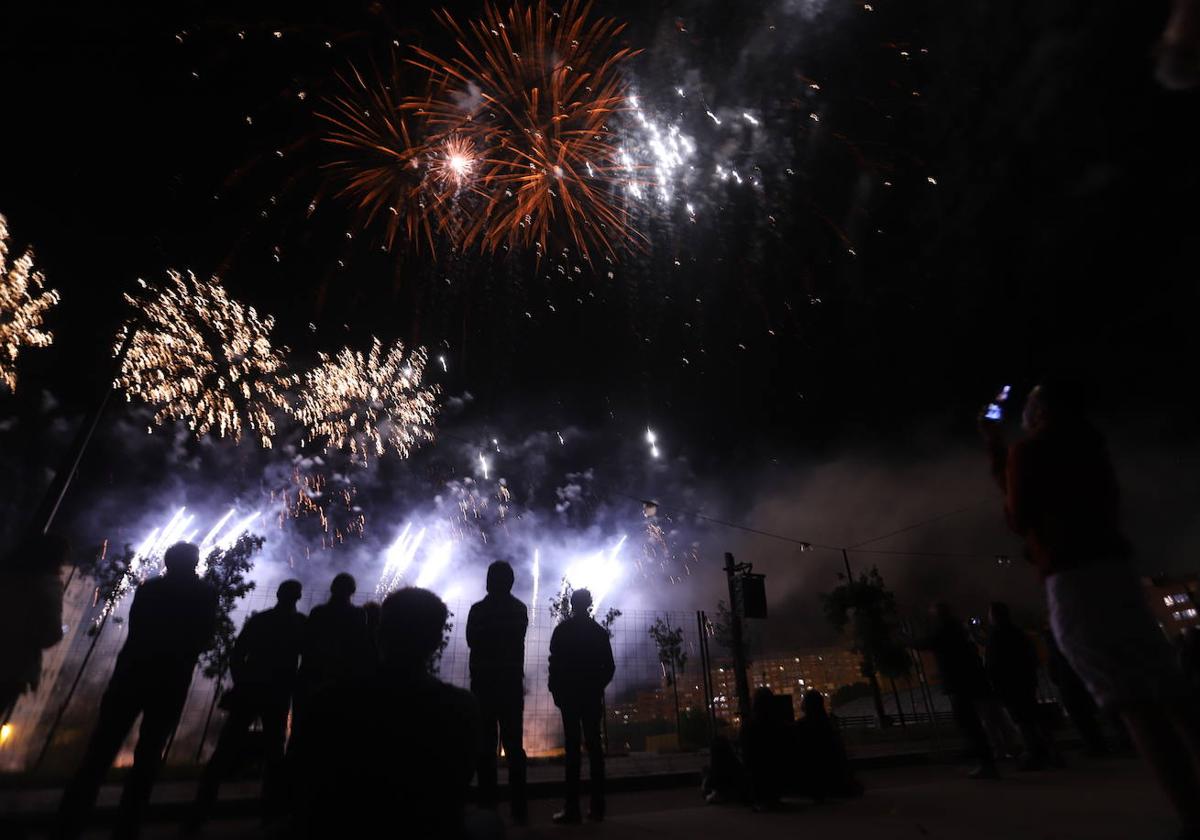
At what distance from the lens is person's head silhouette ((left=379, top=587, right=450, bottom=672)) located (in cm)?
187

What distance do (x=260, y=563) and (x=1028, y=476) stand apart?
125 feet

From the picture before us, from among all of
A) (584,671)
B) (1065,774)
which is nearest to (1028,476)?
(584,671)

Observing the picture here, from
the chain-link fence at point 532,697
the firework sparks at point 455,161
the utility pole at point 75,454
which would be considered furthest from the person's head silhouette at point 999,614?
the firework sparks at point 455,161

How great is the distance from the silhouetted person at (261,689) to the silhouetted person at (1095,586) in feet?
16.6

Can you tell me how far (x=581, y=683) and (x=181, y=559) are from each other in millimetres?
3299

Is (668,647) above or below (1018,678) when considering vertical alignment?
above

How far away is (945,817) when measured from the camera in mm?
3594

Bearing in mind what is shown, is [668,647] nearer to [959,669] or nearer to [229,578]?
[959,669]

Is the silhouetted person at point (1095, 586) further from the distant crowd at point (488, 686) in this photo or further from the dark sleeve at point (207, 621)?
the dark sleeve at point (207, 621)

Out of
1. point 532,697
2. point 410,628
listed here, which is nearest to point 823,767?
point 410,628

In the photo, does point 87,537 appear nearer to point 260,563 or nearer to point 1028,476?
point 260,563

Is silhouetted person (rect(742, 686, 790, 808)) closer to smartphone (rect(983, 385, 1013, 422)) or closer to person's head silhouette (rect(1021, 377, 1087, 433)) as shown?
smartphone (rect(983, 385, 1013, 422))

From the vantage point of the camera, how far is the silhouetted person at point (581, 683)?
4.39 m

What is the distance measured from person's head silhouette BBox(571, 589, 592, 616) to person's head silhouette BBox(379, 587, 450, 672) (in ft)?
→ 10.5
